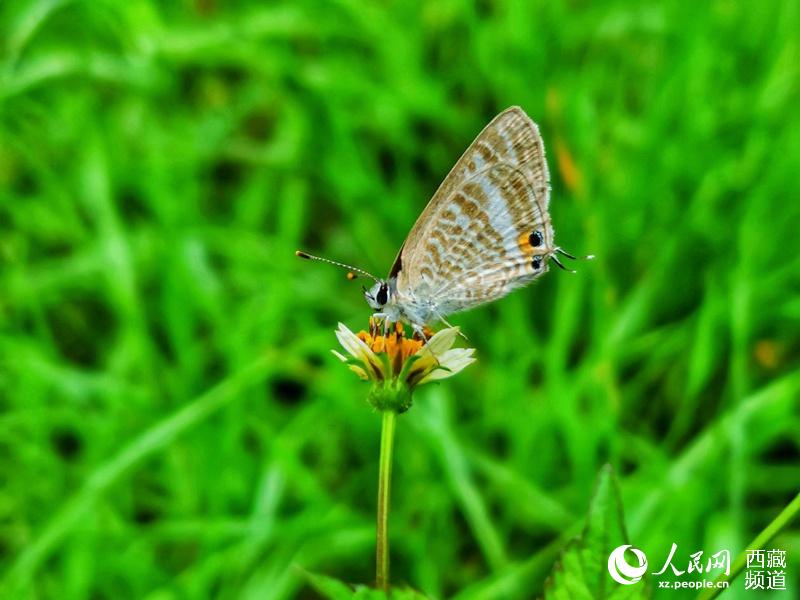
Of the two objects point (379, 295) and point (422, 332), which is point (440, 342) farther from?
point (379, 295)

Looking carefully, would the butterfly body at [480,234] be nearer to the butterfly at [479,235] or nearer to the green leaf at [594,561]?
the butterfly at [479,235]

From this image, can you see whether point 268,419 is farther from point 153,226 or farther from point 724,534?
point 724,534

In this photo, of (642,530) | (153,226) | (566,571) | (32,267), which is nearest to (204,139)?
(153,226)

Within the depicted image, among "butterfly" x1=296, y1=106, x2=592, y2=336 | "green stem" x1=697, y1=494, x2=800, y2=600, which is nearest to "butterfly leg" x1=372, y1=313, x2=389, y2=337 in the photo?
"butterfly" x1=296, y1=106, x2=592, y2=336

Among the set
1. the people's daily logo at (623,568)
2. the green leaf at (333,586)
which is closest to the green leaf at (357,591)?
the green leaf at (333,586)

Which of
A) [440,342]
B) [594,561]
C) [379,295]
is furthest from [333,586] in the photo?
[379,295]

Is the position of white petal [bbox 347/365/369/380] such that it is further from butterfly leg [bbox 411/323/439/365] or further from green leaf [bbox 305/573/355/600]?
green leaf [bbox 305/573/355/600]

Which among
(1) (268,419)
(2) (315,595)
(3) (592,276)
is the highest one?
(3) (592,276)
